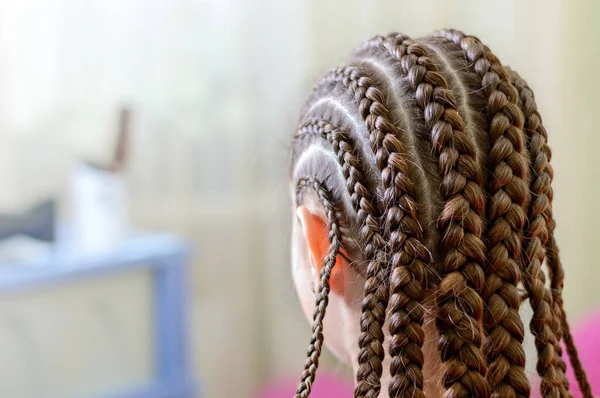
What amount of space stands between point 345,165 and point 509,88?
0.16 metres

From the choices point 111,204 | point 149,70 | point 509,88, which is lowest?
point 111,204

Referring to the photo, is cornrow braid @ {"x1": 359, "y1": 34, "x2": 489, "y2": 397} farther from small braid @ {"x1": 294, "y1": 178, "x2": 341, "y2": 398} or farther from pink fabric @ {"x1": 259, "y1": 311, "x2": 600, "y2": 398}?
pink fabric @ {"x1": 259, "y1": 311, "x2": 600, "y2": 398}

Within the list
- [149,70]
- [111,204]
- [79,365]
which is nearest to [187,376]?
[79,365]

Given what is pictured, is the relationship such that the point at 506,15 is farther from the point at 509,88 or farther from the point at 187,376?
the point at 187,376

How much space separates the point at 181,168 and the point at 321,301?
34.9 inches

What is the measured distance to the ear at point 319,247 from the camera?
2.06 ft

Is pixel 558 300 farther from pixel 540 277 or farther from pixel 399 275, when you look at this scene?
pixel 399 275

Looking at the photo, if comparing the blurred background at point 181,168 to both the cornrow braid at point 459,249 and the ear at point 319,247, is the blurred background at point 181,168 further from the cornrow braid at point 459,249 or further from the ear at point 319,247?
the cornrow braid at point 459,249

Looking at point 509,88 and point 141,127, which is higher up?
point 509,88

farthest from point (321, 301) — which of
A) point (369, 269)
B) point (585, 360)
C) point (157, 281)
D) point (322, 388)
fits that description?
point (322, 388)

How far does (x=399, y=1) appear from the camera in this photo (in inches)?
55.8

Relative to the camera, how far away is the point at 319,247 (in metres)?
0.64

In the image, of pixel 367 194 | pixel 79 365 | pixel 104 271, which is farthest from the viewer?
pixel 79 365

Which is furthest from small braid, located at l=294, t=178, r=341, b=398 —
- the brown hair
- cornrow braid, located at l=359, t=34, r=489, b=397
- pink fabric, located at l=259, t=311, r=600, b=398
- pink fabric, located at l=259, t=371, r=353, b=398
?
pink fabric, located at l=259, t=371, r=353, b=398
